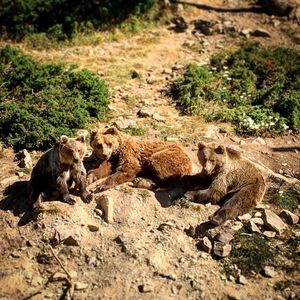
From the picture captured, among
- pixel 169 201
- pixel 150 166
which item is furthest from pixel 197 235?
pixel 150 166

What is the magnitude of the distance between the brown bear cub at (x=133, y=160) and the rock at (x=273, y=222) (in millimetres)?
1709

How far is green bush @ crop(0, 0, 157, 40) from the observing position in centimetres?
1560

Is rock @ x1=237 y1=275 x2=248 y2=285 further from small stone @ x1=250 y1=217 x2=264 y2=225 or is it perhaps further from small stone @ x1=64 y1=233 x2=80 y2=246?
small stone @ x1=64 y1=233 x2=80 y2=246

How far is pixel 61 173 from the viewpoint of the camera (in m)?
8.79

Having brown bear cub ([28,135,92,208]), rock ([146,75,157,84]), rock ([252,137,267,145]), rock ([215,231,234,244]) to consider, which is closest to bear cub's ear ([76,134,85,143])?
brown bear cub ([28,135,92,208])

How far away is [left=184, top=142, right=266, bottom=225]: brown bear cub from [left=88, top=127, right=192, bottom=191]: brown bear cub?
0.34 metres

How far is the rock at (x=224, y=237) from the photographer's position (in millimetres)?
8500

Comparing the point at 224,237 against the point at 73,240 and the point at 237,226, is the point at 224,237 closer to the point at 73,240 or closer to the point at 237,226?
the point at 237,226

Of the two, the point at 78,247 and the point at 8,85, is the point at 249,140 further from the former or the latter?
the point at 8,85

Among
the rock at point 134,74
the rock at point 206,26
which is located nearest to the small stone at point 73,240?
the rock at point 134,74

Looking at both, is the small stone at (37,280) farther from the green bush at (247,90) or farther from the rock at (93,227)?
the green bush at (247,90)

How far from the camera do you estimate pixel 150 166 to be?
9672mm

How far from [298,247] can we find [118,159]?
3803 millimetres

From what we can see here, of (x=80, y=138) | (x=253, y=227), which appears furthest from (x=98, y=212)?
(x=253, y=227)
